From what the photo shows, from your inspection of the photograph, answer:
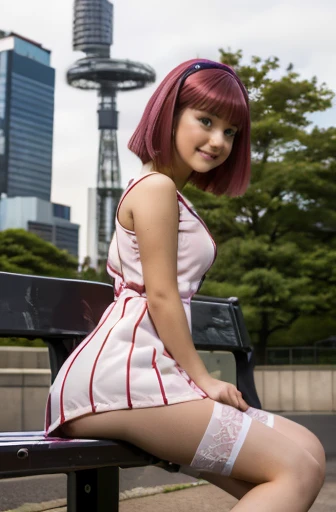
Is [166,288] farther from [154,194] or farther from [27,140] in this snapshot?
[27,140]

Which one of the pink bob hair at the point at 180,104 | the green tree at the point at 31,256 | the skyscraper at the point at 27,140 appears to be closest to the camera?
the pink bob hair at the point at 180,104

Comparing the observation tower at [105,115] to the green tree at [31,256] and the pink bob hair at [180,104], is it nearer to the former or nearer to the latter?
the green tree at [31,256]

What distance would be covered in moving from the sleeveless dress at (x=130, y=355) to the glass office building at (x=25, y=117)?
4216 inches

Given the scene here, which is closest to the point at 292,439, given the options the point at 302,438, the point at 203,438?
the point at 302,438

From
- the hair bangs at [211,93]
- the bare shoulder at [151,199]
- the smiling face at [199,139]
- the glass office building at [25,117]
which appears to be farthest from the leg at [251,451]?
the glass office building at [25,117]

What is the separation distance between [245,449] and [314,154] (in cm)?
1715

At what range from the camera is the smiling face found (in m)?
2.22

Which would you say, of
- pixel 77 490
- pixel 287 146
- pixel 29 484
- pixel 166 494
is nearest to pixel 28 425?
pixel 29 484

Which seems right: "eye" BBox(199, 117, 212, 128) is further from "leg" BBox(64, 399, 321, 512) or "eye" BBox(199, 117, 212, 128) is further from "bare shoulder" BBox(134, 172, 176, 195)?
"leg" BBox(64, 399, 321, 512)

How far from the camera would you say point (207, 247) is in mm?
2156

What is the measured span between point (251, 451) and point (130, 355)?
0.34 meters

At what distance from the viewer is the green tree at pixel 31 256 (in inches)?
1106

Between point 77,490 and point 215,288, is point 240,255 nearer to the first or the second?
point 215,288

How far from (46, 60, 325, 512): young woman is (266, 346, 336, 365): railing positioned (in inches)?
687
